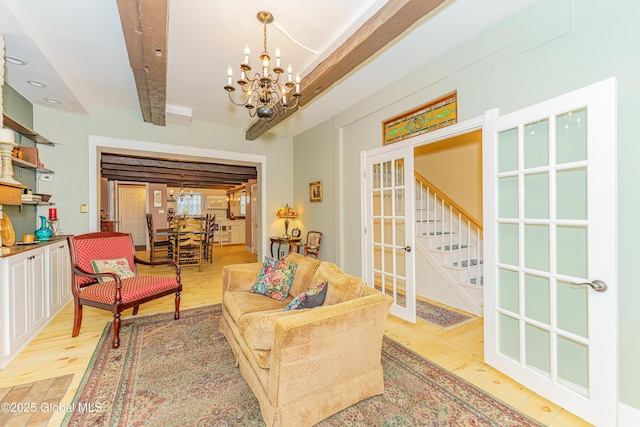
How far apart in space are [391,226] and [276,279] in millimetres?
1678

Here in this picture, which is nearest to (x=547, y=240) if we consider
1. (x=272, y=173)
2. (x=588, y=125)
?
(x=588, y=125)

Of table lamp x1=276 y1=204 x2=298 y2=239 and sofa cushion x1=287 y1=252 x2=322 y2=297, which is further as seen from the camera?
table lamp x1=276 y1=204 x2=298 y2=239

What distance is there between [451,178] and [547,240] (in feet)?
10.3

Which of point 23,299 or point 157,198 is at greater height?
point 157,198

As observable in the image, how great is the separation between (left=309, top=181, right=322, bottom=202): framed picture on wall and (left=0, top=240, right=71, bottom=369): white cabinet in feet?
11.5

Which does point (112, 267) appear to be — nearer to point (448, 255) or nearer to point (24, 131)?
point (24, 131)

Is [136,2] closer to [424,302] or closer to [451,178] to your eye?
[424,302]

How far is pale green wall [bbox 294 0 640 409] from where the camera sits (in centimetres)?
159

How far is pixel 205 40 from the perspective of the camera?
2521 millimetres

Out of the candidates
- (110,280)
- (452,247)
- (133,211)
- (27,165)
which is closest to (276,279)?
(110,280)

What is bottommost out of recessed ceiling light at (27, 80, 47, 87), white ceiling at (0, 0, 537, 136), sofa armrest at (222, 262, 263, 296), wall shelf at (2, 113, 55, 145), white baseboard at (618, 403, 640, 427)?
white baseboard at (618, 403, 640, 427)

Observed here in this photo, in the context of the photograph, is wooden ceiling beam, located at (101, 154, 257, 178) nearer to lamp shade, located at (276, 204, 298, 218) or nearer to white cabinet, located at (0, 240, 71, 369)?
lamp shade, located at (276, 204, 298, 218)

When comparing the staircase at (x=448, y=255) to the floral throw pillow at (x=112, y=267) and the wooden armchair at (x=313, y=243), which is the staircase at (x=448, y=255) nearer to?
the wooden armchair at (x=313, y=243)

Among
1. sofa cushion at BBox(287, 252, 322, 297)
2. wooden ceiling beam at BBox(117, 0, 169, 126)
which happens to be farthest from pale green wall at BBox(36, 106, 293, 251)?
sofa cushion at BBox(287, 252, 322, 297)
